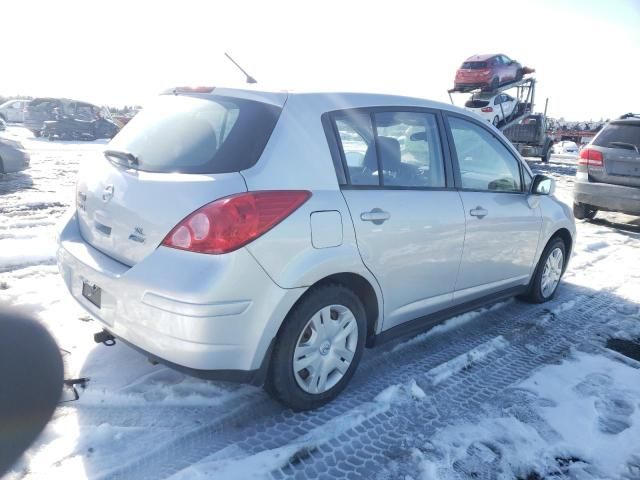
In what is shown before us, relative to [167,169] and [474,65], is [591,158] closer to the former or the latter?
[167,169]

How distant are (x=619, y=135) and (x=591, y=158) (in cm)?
50

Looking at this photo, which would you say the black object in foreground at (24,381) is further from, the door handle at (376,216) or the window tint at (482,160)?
the window tint at (482,160)

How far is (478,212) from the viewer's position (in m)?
3.41

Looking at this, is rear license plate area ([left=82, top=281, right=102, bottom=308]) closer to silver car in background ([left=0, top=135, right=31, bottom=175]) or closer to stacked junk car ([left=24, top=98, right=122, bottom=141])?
silver car in background ([left=0, top=135, right=31, bottom=175])

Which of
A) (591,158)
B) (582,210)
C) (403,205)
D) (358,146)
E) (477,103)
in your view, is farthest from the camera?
(477,103)

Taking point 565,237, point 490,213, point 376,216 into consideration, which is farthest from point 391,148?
point 565,237

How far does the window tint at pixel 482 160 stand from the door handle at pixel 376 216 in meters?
0.94

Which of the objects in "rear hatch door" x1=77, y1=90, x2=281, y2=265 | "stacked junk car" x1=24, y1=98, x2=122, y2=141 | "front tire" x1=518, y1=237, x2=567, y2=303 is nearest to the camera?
"rear hatch door" x1=77, y1=90, x2=281, y2=265

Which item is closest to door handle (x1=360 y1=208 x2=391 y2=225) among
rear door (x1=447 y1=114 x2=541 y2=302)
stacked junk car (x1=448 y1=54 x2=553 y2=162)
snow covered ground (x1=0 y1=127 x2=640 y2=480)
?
rear door (x1=447 y1=114 x2=541 y2=302)

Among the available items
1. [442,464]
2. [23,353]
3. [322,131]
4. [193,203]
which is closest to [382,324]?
[442,464]

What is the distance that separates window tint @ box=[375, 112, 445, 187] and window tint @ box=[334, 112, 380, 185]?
0.26 feet

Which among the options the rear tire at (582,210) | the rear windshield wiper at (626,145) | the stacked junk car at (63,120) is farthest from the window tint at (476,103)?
the stacked junk car at (63,120)

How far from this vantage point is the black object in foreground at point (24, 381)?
2.30m

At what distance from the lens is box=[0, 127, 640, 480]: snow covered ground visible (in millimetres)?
2267
